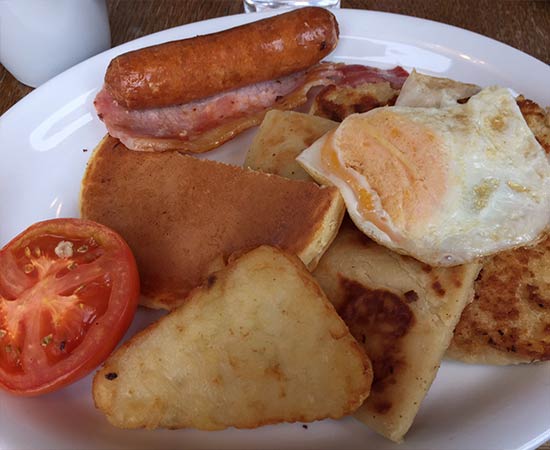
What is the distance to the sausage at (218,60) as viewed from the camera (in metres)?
2.29

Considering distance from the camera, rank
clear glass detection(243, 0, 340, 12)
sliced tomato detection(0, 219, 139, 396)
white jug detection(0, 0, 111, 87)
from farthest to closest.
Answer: clear glass detection(243, 0, 340, 12) < white jug detection(0, 0, 111, 87) < sliced tomato detection(0, 219, 139, 396)

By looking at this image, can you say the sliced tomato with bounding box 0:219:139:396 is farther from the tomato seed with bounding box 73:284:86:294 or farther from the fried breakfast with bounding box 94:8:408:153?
the fried breakfast with bounding box 94:8:408:153

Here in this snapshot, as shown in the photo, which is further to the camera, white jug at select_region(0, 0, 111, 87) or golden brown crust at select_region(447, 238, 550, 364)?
white jug at select_region(0, 0, 111, 87)

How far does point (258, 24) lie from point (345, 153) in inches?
33.4

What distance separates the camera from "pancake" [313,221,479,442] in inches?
64.4

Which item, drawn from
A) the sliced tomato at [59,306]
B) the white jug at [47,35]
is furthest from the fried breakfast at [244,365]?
the white jug at [47,35]

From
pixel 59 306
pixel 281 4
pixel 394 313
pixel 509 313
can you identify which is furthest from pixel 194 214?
pixel 281 4

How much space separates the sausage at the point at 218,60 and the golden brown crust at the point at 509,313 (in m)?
1.20

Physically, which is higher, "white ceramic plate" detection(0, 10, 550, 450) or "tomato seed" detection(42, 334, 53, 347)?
A: "tomato seed" detection(42, 334, 53, 347)

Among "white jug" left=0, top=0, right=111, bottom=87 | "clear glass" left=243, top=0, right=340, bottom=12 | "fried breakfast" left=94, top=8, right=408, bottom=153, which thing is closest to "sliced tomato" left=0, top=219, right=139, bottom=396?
"fried breakfast" left=94, top=8, right=408, bottom=153

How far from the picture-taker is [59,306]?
1706 mm

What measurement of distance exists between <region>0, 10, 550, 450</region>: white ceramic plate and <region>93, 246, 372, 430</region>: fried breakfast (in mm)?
176

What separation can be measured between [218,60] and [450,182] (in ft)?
3.67

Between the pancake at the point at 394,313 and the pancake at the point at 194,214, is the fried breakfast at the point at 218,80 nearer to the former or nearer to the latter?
the pancake at the point at 194,214
